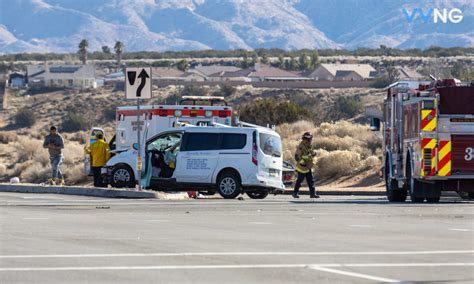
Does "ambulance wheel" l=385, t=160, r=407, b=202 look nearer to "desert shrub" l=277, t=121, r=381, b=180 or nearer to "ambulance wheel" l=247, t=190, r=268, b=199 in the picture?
"ambulance wheel" l=247, t=190, r=268, b=199

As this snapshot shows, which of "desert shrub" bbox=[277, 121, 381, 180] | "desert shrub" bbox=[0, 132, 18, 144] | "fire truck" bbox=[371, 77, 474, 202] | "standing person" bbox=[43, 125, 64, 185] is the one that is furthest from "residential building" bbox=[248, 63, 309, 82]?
"fire truck" bbox=[371, 77, 474, 202]

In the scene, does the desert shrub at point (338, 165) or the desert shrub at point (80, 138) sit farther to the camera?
the desert shrub at point (80, 138)

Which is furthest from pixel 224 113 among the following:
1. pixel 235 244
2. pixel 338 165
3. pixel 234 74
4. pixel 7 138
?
pixel 234 74

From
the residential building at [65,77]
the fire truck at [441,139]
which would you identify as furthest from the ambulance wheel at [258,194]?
the residential building at [65,77]

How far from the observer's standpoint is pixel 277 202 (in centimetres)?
2753

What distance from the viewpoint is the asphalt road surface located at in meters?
13.6

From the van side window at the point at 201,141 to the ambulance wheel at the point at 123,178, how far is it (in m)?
1.93

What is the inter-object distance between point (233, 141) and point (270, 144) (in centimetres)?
100

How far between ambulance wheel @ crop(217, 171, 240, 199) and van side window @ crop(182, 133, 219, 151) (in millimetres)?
729

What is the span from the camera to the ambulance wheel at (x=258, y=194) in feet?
101

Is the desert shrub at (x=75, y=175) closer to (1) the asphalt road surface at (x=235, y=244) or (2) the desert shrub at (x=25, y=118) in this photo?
(1) the asphalt road surface at (x=235, y=244)

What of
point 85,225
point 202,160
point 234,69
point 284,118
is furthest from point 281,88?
point 85,225

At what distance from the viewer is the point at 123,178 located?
3153cm

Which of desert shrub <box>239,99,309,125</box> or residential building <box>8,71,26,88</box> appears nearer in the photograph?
desert shrub <box>239,99,309,125</box>
